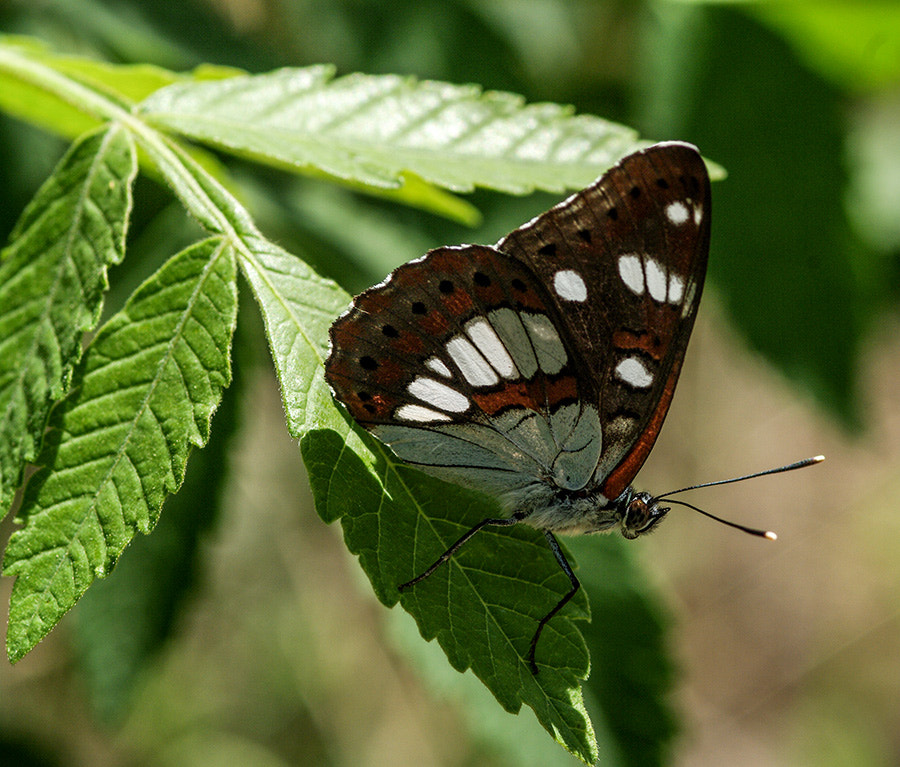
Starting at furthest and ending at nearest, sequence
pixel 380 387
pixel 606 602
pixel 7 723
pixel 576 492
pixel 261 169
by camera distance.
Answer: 1. pixel 7 723
2. pixel 261 169
3. pixel 606 602
4. pixel 576 492
5. pixel 380 387

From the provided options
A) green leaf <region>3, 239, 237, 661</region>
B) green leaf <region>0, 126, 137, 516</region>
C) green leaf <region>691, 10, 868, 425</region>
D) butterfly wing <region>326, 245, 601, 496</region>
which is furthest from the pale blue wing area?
A: green leaf <region>691, 10, 868, 425</region>

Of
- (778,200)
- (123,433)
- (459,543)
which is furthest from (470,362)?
(778,200)

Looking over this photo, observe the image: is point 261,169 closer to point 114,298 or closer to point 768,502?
point 114,298

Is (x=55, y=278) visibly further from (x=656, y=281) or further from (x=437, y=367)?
(x=656, y=281)

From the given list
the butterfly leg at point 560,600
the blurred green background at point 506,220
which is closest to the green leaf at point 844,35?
the blurred green background at point 506,220

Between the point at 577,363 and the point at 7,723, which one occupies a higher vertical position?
the point at 577,363

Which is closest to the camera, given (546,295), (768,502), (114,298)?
(546,295)

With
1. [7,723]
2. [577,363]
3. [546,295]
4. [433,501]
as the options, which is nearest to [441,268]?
[546,295]

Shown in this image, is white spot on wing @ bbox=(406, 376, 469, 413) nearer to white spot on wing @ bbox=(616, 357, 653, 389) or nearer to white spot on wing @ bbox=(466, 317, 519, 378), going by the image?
white spot on wing @ bbox=(466, 317, 519, 378)
